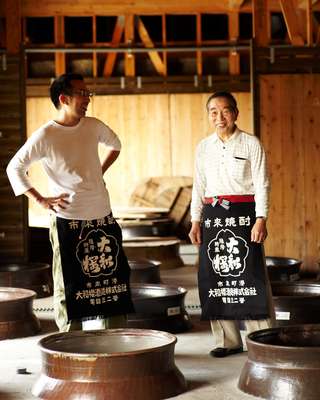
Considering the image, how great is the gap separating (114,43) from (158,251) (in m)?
4.94

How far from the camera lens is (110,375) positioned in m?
4.13

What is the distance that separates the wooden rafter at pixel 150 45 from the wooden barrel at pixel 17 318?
332 inches

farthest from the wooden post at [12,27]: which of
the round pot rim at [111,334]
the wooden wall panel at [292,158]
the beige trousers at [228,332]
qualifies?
the round pot rim at [111,334]

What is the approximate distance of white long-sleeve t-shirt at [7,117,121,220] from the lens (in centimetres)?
486

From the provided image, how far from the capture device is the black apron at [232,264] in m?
5.04

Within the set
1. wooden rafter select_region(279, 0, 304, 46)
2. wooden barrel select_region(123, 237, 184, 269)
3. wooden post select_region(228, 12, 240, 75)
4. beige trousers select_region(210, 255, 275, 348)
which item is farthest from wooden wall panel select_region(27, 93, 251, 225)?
beige trousers select_region(210, 255, 275, 348)

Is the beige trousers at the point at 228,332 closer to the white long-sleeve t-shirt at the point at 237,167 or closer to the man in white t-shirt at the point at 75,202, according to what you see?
the man in white t-shirt at the point at 75,202

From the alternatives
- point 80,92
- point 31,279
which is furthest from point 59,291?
point 31,279

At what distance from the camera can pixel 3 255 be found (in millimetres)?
9188

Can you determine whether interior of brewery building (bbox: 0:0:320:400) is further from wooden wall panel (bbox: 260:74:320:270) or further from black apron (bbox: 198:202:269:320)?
black apron (bbox: 198:202:269:320)

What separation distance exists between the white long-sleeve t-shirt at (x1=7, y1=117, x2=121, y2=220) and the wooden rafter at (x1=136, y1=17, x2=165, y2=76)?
30.5 feet

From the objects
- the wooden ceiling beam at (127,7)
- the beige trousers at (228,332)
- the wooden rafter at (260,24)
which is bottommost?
the beige trousers at (228,332)

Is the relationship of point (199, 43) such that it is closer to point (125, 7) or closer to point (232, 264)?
point (125, 7)

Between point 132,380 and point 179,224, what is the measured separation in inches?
340
